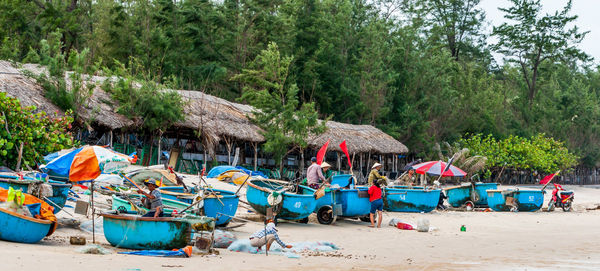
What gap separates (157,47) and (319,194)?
2032cm

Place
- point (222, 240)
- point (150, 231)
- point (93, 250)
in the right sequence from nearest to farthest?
point (93, 250)
point (150, 231)
point (222, 240)

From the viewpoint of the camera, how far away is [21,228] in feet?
29.8

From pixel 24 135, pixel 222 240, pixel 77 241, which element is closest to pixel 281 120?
pixel 24 135

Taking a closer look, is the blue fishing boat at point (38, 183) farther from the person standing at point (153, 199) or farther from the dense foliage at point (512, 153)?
the dense foliage at point (512, 153)

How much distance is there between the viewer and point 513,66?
5525 cm

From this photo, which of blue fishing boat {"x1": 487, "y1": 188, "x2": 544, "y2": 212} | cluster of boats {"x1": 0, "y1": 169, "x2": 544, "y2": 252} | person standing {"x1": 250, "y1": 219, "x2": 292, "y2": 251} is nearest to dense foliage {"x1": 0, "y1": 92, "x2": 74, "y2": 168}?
cluster of boats {"x1": 0, "y1": 169, "x2": 544, "y2": 252}

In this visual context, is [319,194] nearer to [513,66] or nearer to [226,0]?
[226,0]

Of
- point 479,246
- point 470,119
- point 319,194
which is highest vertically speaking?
point 470,119

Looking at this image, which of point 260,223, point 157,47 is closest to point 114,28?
point 157,47

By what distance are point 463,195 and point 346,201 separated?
25.8 feet

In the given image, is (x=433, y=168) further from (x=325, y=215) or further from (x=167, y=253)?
(x=167, y=253)

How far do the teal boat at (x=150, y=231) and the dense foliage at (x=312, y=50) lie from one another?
18565 millimetres

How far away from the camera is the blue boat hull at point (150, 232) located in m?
9.28

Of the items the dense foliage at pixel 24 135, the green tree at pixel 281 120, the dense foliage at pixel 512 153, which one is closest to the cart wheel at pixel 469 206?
the green tree at pixel 281 120
